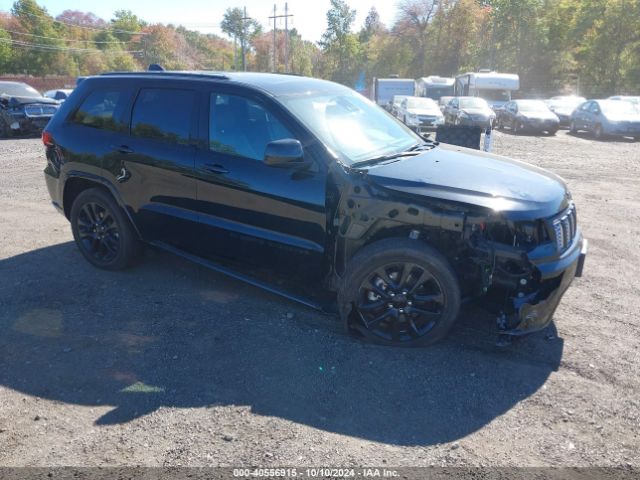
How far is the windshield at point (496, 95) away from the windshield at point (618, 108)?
11.4 metres

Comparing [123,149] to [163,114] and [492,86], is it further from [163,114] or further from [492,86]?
[492,86]

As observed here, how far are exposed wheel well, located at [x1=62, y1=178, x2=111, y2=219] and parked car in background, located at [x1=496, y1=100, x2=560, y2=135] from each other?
20.6 metres

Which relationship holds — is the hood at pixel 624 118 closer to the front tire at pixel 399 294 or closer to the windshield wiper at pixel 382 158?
the windshield wiper at pixel 382 158

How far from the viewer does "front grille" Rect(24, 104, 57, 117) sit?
53.9 feet

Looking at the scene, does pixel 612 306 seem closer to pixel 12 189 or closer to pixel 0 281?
pixel 0 281

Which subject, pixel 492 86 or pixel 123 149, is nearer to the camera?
pixel 123 149

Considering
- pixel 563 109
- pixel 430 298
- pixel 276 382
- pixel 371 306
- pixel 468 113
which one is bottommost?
pixel 276 382

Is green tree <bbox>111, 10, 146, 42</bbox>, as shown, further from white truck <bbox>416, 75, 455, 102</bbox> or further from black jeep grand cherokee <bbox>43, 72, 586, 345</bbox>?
black jeep grand cherokee <bbox>43, 72, 586, 345</bbox>

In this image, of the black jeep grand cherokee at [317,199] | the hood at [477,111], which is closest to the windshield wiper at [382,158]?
the black jeep grand cherokee at [317,199]

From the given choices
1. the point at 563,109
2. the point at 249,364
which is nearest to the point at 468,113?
the point at 563,109

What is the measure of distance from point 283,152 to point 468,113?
1981cm

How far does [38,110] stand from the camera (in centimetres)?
1664

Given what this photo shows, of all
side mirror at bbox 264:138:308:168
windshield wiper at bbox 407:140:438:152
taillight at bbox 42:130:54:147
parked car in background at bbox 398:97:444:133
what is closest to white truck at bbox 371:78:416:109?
parked car in background at bbox 398:97:444:133

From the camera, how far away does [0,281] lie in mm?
5195
